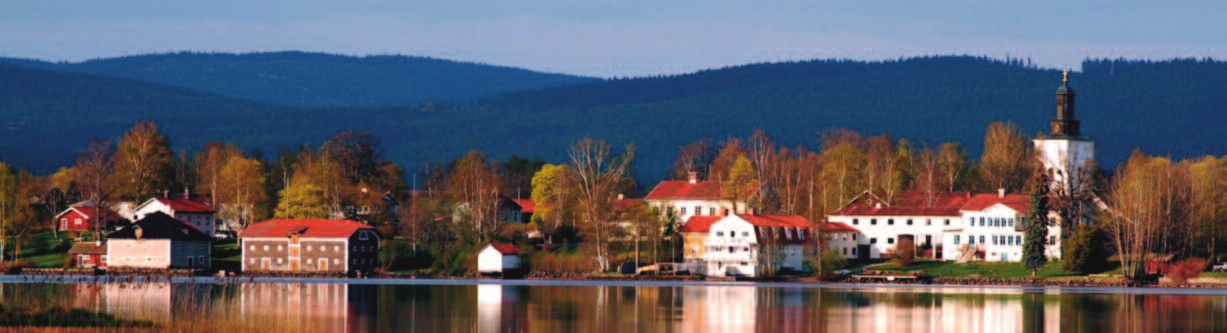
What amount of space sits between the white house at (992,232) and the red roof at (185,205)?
144ft

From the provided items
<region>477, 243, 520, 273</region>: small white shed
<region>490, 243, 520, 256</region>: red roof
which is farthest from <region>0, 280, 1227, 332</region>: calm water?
<region>490, 243, 520, 256</region>: red roof

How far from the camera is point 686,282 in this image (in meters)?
90.4

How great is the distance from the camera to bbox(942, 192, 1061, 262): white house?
9744cm

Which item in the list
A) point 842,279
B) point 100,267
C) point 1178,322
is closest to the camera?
point 1178,322

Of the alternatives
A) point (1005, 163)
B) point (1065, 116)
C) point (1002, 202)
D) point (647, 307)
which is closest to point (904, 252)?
point (1002, 202)

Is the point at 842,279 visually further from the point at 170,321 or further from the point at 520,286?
the point at 170,321

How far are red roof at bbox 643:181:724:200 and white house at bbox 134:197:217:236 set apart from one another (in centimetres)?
2723

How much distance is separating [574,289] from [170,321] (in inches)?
1338

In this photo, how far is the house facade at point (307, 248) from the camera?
326 ft

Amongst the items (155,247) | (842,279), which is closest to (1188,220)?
(842,279)

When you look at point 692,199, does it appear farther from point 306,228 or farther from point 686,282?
point 306,228

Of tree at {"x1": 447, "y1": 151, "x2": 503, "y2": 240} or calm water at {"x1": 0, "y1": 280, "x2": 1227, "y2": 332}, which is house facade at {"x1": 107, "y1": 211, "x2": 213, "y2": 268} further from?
calm water at {"x1": 0, "y1": 280, "x2": 1227, "y2": 332}

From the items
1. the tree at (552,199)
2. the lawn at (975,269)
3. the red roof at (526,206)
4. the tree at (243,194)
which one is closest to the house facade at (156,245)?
the tree at (243,194)

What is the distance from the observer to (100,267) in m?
100
